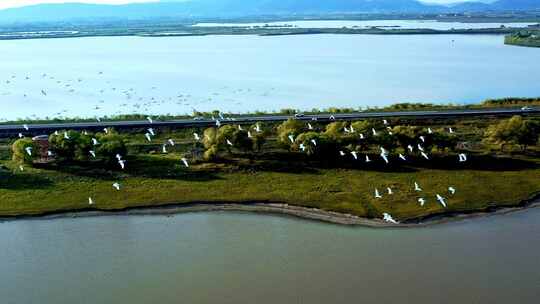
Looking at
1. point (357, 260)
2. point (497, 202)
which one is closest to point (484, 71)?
point (497, 202)

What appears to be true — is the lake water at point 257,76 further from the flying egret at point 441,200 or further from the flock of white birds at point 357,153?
the flying egret at point 441,200

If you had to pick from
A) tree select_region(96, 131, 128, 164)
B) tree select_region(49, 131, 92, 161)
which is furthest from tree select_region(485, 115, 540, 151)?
tree select_region(49, 131, 92, 161)

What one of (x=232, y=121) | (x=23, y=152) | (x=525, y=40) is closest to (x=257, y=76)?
(x=232, y=121)

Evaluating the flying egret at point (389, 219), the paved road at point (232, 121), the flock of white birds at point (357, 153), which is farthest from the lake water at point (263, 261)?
the paved road at point (232, 121)

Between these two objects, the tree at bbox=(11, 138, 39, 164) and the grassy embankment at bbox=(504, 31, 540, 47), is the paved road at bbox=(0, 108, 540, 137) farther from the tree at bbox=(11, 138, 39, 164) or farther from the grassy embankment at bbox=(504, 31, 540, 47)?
the grassy embankment at bbox=(504, 31, 540, 47)

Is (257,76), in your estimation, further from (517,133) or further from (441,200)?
(441,200)

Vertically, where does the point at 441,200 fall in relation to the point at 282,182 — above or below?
above
